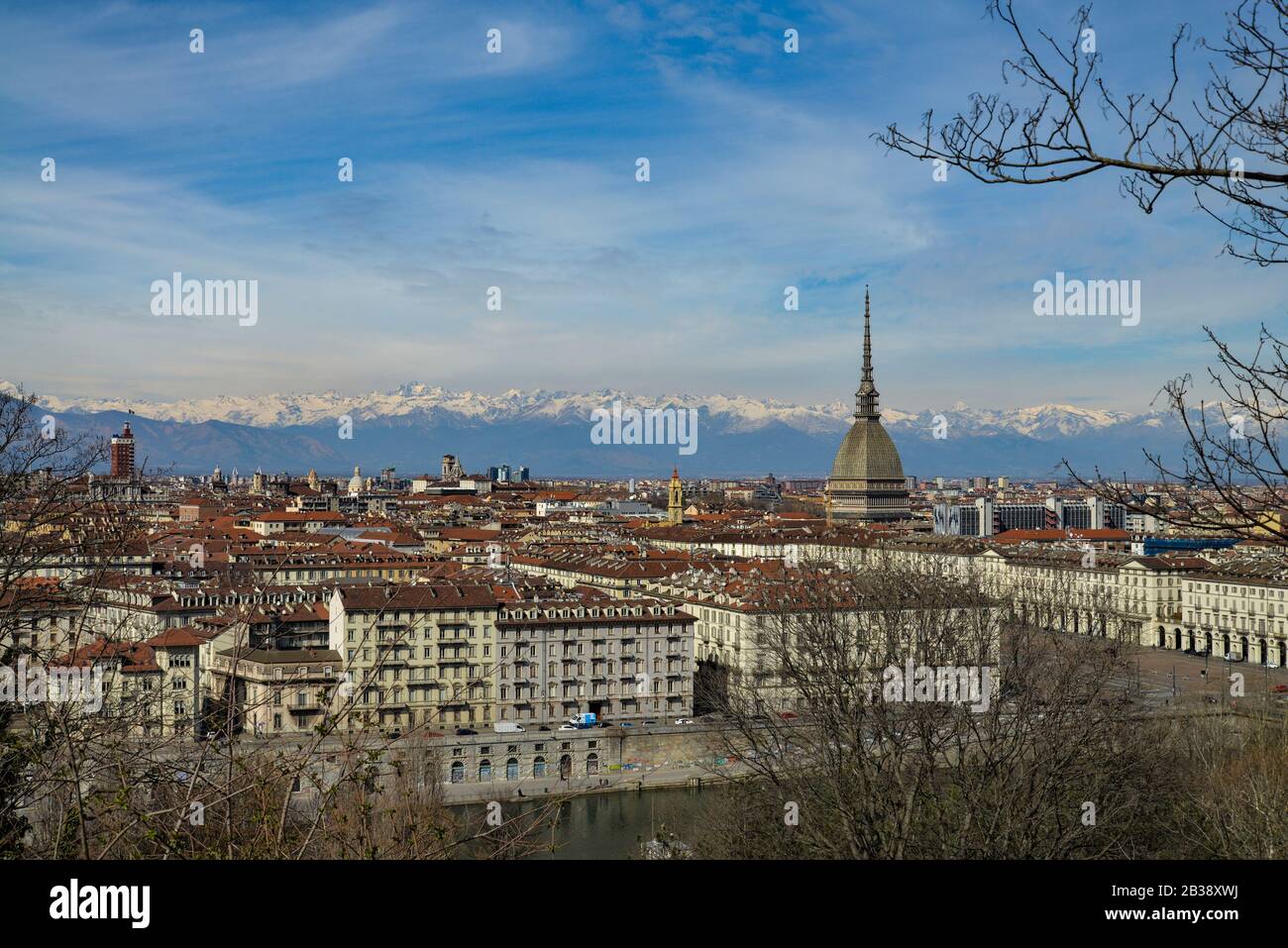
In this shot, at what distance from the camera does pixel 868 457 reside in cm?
7194

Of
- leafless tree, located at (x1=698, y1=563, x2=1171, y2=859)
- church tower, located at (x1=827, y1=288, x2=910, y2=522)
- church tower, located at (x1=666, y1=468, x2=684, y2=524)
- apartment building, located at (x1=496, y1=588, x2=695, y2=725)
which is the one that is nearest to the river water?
leafless tree, located at (x1=698, y1=563, x2=1171, y2=859)

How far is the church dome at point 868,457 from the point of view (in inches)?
2832

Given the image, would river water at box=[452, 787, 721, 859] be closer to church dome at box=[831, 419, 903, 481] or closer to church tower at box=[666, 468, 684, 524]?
church tower at box=[666, 468, 684, 524]

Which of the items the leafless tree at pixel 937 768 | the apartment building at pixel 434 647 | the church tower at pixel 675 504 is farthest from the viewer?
the church tower at pixel 675 504

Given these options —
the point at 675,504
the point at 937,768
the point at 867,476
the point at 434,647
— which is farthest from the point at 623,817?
the point at 867,476

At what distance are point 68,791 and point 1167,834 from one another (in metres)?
13.7

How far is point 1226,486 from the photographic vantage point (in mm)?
2830

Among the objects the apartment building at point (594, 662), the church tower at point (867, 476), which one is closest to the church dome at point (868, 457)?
the church tower at point (867, 476)

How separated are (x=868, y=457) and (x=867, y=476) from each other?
1.19m

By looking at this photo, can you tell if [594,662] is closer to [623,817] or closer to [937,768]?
[623,817]

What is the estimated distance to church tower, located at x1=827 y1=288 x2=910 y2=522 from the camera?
71.8m

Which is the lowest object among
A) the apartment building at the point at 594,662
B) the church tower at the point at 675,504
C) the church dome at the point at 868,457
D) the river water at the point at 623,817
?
the river water at the point at 623,817

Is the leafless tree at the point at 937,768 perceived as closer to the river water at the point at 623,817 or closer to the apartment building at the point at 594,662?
the river water at the point at 623,817

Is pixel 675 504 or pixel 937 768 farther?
pixel 675 504
